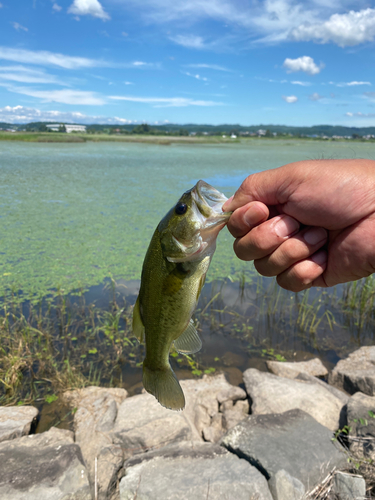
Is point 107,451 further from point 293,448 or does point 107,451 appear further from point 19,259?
point 19,259

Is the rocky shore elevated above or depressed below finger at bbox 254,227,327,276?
below

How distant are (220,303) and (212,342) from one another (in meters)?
1.17

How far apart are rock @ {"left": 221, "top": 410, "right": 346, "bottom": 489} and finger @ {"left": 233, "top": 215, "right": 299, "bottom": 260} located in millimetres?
2163

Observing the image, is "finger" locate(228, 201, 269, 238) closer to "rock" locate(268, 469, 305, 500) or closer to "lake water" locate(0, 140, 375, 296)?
"lake water" locate(0, 140, 375, 296)

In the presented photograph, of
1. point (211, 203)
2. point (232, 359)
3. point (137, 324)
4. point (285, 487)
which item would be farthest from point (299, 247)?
point (232, 359)

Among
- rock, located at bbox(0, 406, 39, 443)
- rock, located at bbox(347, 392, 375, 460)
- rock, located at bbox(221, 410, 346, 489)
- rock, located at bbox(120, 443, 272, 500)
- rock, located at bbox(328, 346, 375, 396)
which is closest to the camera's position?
rock, located at bbox(120, 443, 272, 500)

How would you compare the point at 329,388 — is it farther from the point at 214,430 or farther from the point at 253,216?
the point at 253,216

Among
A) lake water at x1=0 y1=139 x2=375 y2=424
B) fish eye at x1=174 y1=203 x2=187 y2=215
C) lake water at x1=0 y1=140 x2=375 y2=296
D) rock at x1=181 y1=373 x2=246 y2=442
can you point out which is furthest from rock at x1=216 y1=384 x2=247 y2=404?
fish eye at x1=174 y1=203 x2=187 y2=215

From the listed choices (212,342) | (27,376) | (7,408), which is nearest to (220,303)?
(212,342)

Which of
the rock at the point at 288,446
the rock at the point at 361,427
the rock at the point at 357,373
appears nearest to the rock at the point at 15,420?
the rock at the point at 288,446

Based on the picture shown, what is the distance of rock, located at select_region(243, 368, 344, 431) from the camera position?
4.26m

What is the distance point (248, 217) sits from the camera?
230 cm

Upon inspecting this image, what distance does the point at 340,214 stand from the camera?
7.15ft

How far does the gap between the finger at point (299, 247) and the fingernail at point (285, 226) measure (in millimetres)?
68
